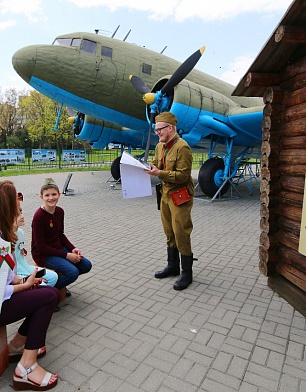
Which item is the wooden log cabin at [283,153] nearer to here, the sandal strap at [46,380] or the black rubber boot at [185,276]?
the black rubber boot at [185,276]

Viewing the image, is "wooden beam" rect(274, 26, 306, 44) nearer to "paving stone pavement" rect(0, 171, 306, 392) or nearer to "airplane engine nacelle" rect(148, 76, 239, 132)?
"paving stone pavement" rect(0, 171, 306, 392)

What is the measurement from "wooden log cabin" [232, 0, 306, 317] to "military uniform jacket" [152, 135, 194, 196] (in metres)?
1.02

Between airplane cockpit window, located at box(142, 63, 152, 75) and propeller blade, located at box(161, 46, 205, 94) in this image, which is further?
airplane cockpit window, located at box(142, 63, 152, 75)

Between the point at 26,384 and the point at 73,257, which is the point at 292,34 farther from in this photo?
the point at 26,384

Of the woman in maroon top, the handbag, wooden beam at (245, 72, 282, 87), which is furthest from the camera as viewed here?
the handbag

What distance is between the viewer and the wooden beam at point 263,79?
3.66 m

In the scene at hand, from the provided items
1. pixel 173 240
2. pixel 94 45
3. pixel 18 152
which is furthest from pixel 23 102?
pixel 173 240

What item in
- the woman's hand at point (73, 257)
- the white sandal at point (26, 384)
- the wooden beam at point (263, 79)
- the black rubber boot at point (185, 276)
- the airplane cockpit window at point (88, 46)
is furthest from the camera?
the airplane cockpit window at point (88, 46)

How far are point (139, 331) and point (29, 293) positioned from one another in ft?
3.90

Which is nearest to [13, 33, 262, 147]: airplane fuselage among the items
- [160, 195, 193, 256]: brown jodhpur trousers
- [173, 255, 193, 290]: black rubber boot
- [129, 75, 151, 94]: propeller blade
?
[129, 75, 151, 94]: propeller blade

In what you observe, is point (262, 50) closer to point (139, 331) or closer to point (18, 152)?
point (139, 331)

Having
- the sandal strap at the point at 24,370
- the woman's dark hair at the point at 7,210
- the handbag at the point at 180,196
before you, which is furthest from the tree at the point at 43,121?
the sandal strap at the point at 24,370

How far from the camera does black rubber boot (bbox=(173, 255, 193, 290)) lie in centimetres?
390

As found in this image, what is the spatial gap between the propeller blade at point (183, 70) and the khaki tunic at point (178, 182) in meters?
5.70
